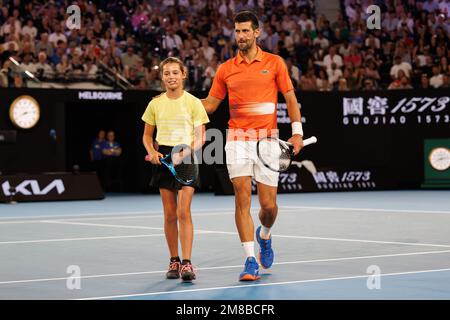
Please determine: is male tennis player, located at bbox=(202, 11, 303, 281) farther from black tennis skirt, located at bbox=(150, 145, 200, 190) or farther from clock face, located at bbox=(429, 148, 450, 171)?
clock face, located at bbox=(429, 148, 450, 171)

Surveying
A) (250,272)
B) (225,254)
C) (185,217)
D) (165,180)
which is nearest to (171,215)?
(185,217)

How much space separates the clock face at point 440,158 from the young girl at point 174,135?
18634 millimetres

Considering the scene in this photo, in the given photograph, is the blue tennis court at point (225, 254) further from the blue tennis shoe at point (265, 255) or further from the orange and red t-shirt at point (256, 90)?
the orange and red t-shirt at point (256, 90)

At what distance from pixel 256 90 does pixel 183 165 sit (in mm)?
989

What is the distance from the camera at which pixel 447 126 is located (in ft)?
87.7

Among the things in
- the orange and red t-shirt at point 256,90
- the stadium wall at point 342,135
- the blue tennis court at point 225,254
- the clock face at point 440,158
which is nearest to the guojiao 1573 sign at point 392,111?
the stadium wall at point 342,135

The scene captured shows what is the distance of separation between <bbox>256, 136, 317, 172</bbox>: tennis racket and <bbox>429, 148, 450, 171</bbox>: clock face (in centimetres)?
1852

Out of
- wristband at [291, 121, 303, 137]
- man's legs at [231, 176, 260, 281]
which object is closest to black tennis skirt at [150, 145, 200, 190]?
man's legs at [231, 176, 260, 281]

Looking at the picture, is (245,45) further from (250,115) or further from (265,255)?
(265,255)

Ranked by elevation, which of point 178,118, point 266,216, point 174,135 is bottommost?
point 266,216

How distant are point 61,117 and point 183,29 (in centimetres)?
447

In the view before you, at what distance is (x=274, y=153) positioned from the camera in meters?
9.12
